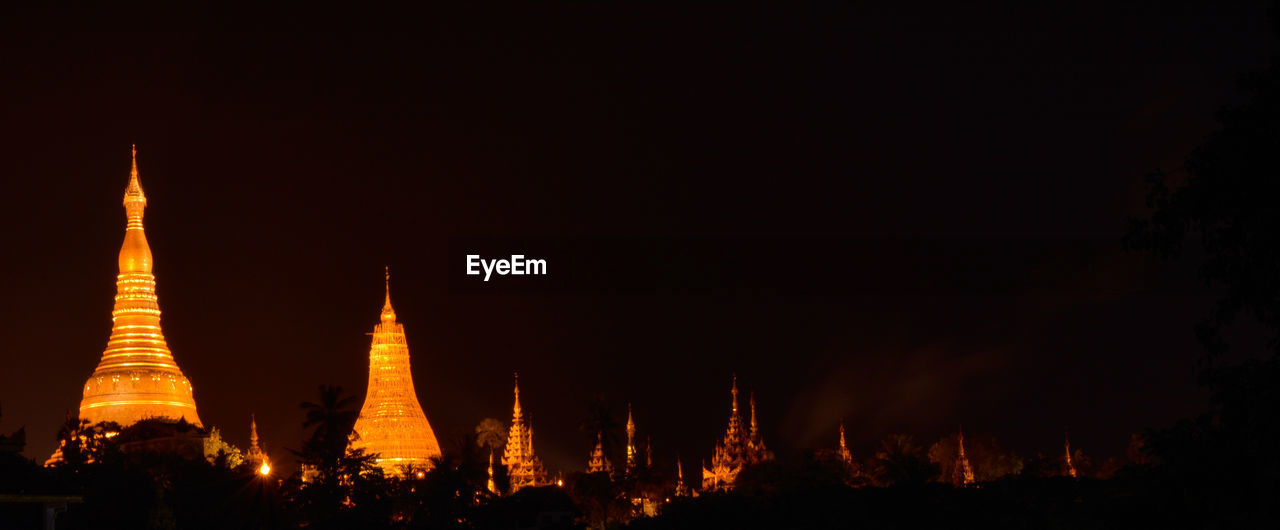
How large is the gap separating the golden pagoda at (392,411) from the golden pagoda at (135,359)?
1214 cm

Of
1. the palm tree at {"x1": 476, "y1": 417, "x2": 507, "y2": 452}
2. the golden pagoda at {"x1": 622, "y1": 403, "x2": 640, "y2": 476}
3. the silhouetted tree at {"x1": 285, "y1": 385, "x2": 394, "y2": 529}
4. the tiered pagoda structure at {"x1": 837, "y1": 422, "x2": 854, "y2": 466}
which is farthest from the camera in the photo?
the palm tree at {"x1": 476, "y1": 417, "x2": 507, "y2": 452}

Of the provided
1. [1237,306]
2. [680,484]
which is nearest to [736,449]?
[680,484]

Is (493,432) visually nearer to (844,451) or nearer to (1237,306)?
(844,451)

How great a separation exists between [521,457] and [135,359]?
2777cm

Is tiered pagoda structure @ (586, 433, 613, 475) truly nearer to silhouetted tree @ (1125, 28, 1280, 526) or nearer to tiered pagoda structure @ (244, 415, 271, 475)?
tiered pagoda structure @ (244, 415, 271, 475)

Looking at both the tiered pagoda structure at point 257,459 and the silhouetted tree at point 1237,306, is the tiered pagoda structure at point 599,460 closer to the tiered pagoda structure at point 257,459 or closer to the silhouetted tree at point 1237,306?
the tiered pagoda structure at point 257,459

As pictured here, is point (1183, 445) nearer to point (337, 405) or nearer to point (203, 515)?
point (203, 515)

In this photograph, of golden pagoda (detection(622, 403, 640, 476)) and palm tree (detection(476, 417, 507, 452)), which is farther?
palm tree (detection(476, 417, 507, 452))

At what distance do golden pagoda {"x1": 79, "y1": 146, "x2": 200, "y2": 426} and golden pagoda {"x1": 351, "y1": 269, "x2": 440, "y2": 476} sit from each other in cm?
1214

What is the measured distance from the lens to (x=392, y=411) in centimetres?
12681

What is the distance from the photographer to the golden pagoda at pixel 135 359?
4793 inches

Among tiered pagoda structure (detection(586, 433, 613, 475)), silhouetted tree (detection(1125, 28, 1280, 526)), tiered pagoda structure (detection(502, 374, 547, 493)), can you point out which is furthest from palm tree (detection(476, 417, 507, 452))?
silhouetted tree (detection(1125, 28, 1280, 526))

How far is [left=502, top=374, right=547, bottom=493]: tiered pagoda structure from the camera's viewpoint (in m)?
126

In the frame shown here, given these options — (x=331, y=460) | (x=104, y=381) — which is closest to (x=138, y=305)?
(x=104, y=381)
